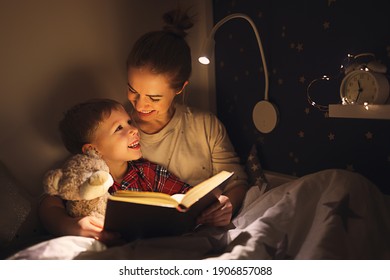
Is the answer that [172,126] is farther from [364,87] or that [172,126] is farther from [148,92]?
[364,87]

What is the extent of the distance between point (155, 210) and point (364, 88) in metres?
0.64

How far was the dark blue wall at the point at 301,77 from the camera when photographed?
1028 millimetres

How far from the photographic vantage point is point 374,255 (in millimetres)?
798

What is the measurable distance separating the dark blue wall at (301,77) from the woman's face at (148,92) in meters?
0.37

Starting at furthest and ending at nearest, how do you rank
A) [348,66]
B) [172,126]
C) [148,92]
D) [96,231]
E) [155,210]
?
1. [172,126]
2. [148,92]
3. [348,66]
4. [96,231]
5. [155,210]

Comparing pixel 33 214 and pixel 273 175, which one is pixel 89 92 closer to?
pixel 33 214

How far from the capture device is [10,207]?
109cm

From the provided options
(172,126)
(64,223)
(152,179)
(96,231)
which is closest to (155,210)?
(96,231)

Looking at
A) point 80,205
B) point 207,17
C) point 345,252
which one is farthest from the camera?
point 207,17

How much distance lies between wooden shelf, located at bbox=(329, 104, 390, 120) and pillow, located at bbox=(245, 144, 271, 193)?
39 centimetres

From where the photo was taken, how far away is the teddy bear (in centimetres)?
90

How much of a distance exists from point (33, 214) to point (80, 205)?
28 cm

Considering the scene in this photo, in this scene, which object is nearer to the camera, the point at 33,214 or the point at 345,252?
the point at 345,252
